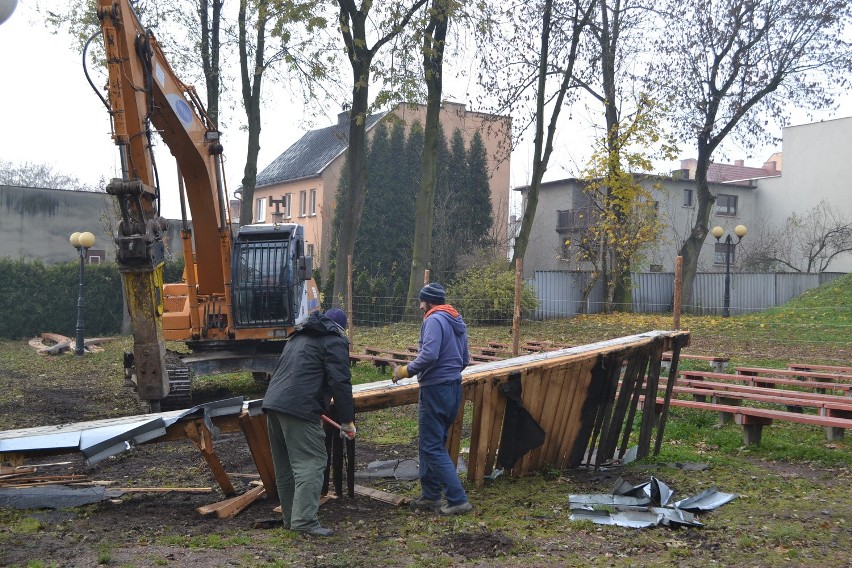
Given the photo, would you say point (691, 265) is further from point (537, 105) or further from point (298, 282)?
point (298, 282)

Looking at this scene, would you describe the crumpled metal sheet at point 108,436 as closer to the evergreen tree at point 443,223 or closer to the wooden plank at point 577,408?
the wooden plank at point 577,408

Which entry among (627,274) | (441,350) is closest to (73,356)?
(627,274)

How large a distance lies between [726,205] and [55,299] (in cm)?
3527

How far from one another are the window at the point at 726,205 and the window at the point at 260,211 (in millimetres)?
26940

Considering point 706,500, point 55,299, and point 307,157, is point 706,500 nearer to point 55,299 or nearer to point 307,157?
point 55,299

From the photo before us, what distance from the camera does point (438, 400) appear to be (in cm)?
701

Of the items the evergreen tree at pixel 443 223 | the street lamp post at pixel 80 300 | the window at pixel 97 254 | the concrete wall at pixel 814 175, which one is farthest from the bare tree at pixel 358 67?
the concrete wall at pixel 814 175

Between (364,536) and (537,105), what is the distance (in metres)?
20.9

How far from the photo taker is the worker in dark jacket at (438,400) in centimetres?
682

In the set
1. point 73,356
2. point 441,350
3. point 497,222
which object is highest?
point 497,222

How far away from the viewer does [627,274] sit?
27422mm

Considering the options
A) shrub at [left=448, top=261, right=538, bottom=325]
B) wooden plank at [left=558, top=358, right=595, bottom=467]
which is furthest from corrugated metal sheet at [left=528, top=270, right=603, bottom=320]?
wooden plank at [left=558, top=358, right=595, bottom=467]

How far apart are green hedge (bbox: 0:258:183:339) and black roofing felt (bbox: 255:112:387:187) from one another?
1800cm

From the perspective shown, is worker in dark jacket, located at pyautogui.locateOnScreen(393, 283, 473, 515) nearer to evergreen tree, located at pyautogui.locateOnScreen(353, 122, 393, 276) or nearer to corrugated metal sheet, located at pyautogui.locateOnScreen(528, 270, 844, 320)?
corrugated metal sheet, located at pyautogui.locateOnScreen(528, 270, 844, 320)
